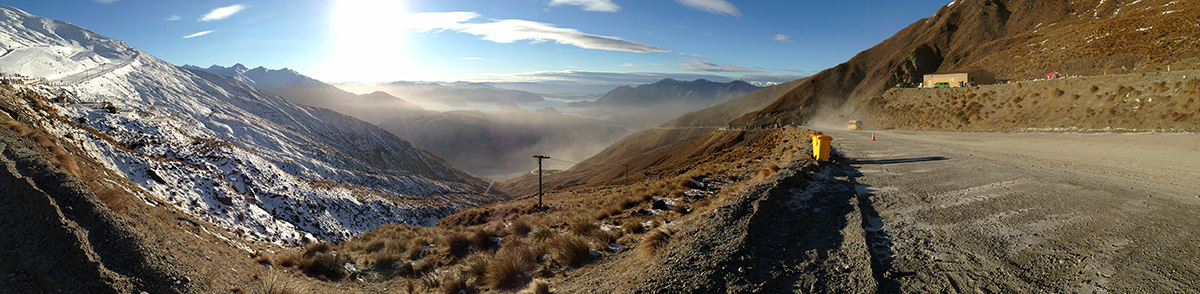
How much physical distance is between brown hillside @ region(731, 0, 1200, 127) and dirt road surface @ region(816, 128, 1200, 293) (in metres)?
30.5

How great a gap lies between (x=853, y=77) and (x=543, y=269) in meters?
118

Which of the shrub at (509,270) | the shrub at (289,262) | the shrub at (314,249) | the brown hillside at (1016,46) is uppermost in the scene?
the brown hillside at (1016,46)

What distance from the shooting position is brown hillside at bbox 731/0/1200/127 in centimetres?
3950

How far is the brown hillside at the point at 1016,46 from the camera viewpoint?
130 feet

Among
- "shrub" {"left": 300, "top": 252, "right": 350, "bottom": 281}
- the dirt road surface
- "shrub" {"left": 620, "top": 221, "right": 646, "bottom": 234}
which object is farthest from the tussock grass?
"shrub" {"left": 300, "top": 252, "right": 350, "bottom": 281}

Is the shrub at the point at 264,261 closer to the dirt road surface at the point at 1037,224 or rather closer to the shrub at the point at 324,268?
the shrub at the point at 324,268

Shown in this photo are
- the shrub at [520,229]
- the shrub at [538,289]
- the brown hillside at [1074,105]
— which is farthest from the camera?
the brown hillside at [1074,105]

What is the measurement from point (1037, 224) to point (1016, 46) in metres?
87.4

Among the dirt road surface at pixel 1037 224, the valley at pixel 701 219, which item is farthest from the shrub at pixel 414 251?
the dirt road surface at pixel 1037 224

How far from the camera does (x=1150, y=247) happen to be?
4414 millimetres

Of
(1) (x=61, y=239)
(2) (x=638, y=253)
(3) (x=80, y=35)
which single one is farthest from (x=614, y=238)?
(3) (x=80, y=35)

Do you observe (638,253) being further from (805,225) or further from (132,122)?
(132,122)

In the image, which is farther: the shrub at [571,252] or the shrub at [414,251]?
the shrub at [414,251]

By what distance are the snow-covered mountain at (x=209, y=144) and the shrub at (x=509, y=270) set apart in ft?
42.1
